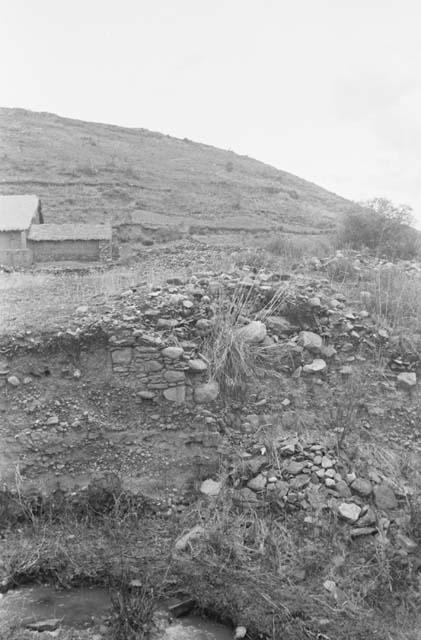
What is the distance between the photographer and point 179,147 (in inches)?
1678

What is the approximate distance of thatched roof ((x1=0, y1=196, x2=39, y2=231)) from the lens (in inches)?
602

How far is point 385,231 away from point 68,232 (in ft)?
30.9

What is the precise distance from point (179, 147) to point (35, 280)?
35.6m

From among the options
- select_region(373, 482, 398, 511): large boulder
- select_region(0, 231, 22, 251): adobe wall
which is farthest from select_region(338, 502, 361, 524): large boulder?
select_region(0, 231, 22, 251): adobe wall

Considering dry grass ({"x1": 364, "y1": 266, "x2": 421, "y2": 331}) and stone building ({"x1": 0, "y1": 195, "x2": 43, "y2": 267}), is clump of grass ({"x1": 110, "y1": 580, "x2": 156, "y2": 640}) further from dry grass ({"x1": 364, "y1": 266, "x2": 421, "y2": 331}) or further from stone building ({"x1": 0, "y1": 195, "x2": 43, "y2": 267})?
stone building ({"x1": 0, "y1": 195, "x2": 43, "y2": 267})

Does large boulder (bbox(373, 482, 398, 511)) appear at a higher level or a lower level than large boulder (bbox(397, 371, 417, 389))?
lower

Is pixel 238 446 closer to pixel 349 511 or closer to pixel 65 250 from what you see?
pixel 349 511

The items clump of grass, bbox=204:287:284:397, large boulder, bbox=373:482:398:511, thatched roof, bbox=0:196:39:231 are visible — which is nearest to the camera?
large boulder, bbox=373:482:398:511

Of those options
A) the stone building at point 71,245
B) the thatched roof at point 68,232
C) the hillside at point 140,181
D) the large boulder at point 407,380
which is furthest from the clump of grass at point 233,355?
the hillside at point 140,181

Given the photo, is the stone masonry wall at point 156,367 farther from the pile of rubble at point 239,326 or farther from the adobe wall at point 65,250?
the adobe wall at point 65,250

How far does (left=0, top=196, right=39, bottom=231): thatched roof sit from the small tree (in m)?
9.59

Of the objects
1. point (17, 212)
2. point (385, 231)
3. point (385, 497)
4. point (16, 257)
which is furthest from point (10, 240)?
point (385, 497)

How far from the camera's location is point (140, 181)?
28812 mm

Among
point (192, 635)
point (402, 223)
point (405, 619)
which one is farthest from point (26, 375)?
point (402, 223)
